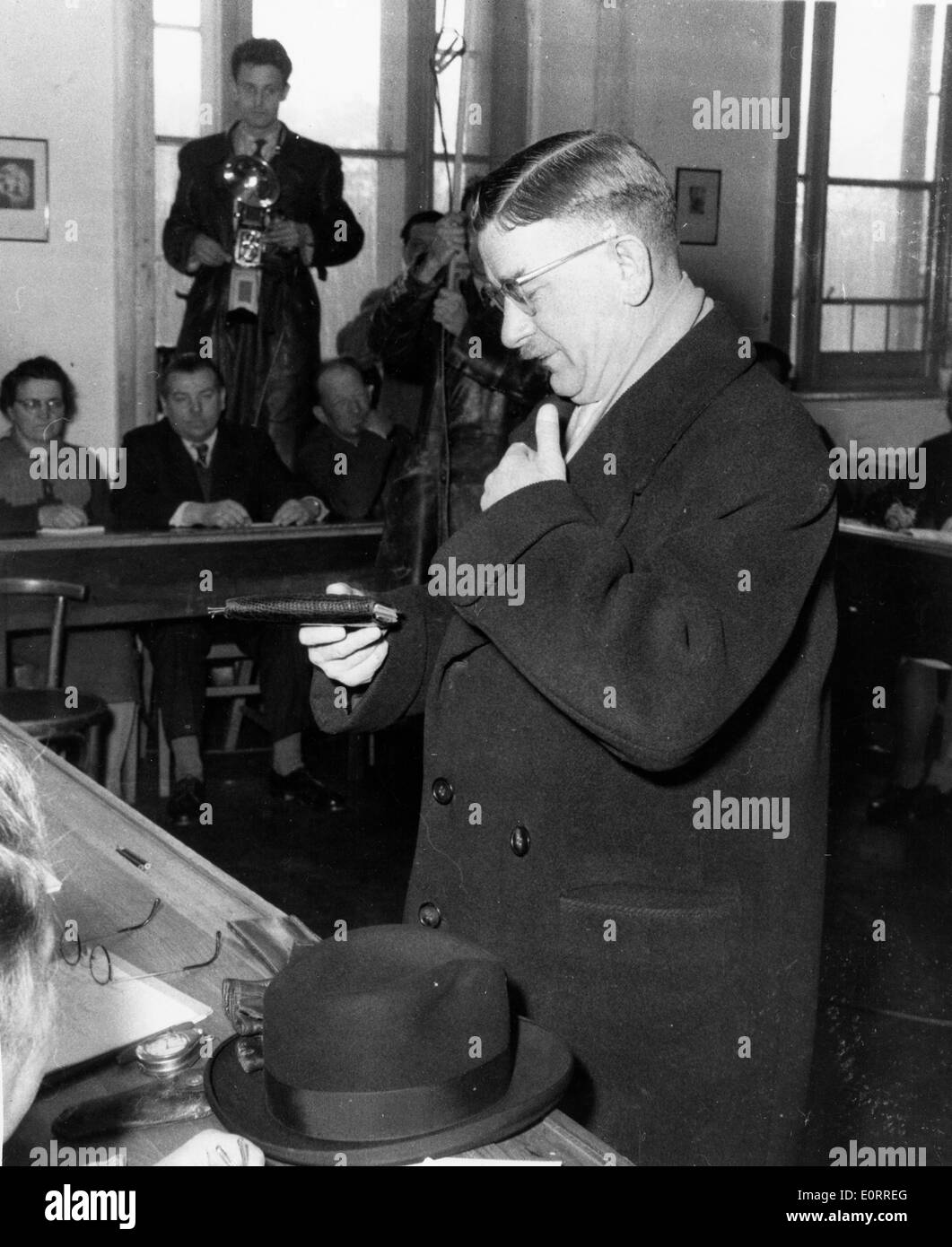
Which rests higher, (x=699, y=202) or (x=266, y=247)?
(x=699, y=202)

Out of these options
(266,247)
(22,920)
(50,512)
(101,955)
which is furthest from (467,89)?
(22,920)

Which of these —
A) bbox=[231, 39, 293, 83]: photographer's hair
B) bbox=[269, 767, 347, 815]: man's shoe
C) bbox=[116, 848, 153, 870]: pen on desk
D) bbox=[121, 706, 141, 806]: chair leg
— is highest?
bbox=[231, 39, 293, 83]: photographer's hair

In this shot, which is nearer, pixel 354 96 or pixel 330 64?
pixel 330 64

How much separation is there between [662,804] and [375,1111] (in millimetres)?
521

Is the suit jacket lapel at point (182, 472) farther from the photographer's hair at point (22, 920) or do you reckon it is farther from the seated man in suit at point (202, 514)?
the photographer's hair at point (22, 920)

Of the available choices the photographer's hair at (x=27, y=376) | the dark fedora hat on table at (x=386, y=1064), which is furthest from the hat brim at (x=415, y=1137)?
the photographer's hair at (x=27, y=376)

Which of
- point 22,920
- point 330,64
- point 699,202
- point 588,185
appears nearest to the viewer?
point 22,920

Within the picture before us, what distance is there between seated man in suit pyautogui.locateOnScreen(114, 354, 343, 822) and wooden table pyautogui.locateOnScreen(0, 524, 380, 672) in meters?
0.21

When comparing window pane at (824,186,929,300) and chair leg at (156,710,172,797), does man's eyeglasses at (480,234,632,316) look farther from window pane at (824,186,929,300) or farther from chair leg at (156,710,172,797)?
window pane at (824,186,929,300)

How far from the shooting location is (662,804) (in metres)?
1.44

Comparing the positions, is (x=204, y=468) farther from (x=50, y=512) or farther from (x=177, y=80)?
(x=177, y=80)

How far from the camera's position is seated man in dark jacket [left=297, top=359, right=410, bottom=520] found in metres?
5.56

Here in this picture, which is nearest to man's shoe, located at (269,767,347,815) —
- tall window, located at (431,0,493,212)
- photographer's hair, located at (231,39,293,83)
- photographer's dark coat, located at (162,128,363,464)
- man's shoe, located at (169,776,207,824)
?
man's shoe, located at (169,776,207,824)

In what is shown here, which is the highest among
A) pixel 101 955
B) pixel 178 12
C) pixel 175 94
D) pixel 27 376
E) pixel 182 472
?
pixel 178 12
